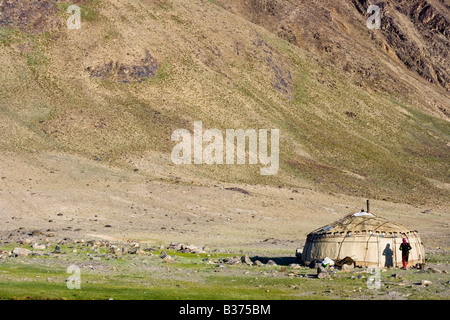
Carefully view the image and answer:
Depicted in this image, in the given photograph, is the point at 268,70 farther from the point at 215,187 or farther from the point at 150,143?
the point at 215,187

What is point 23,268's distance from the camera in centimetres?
2522

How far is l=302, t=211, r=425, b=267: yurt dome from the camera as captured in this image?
27.5m

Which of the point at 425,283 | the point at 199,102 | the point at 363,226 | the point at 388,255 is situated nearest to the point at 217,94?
the point at 199,102

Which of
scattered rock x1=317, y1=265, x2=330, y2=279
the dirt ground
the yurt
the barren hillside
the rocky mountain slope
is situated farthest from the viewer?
the rocky mountain slope

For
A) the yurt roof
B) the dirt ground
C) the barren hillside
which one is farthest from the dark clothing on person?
the barren hillside

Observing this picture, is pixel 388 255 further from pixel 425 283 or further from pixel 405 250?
pixel 425 283

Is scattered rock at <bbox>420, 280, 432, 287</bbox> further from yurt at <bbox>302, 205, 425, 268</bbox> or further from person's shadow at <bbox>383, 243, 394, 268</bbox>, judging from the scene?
person's shadow at <bbox>383, 243, 394, 268</bbox>

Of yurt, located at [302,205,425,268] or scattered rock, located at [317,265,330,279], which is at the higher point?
yurt, located at [302,205,425,268]

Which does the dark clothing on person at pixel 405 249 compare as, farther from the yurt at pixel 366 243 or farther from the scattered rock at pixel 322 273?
the scattered rock at pixel 322 273

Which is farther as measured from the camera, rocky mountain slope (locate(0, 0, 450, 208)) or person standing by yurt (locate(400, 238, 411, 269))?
rocky mountain slope (locate(0, 0, 450, 208))

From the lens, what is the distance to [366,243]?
1084 inches

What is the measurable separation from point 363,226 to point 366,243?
3.61ft

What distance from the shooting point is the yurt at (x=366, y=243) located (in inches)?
1081
